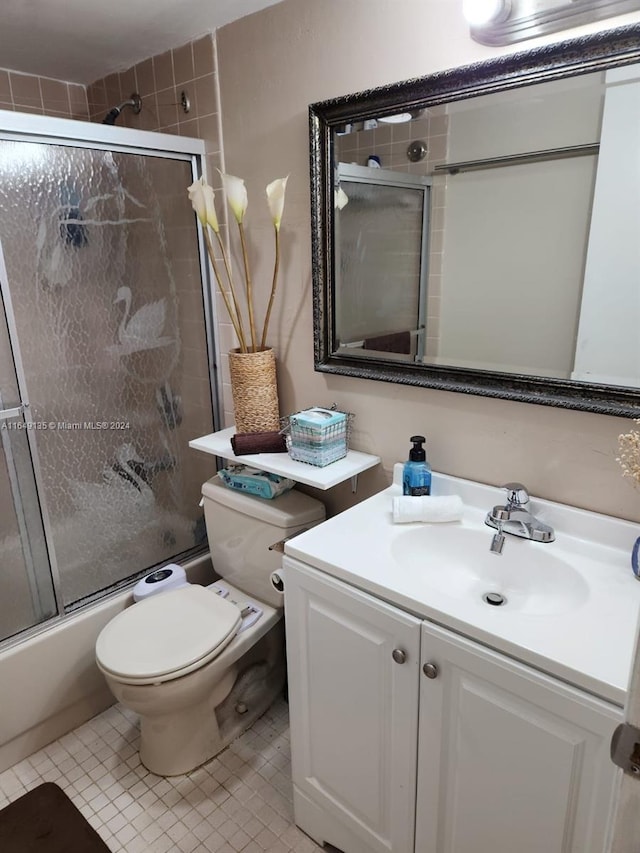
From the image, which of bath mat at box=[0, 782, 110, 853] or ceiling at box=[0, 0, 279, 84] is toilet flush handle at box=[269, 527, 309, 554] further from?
ceiling at box=[0, 0, 279, 84]

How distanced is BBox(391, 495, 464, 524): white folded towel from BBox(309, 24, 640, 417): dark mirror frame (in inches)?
11.0

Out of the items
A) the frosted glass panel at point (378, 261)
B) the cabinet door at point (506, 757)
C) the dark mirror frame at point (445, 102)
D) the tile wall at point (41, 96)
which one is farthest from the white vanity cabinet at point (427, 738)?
the tile wall at point (41, 96)

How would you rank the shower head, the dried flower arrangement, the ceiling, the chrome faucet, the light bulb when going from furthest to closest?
the shower head
the ceiling
the chrome faucet
the light bulb
the dried flower arrangement

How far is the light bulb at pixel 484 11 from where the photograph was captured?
1111mm

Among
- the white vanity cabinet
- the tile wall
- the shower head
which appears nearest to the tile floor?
the white vanity cabinet

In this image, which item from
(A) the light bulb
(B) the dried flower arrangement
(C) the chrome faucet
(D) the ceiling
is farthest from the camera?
(D) the ceiling

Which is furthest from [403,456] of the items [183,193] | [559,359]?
[183,193]

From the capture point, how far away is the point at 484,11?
1134mm

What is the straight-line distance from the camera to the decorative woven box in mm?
1511

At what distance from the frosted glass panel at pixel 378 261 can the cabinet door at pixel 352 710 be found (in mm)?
694

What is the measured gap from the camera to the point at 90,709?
6.07 ft

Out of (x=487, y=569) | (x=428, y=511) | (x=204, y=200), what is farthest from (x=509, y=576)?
(x=204, y=200)

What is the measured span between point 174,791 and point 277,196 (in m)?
1.70

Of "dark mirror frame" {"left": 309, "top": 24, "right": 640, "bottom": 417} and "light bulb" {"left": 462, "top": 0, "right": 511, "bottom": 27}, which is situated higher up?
"light bulb" {"left": 462, "top": 0, "right": 511, "bottom": 27}
